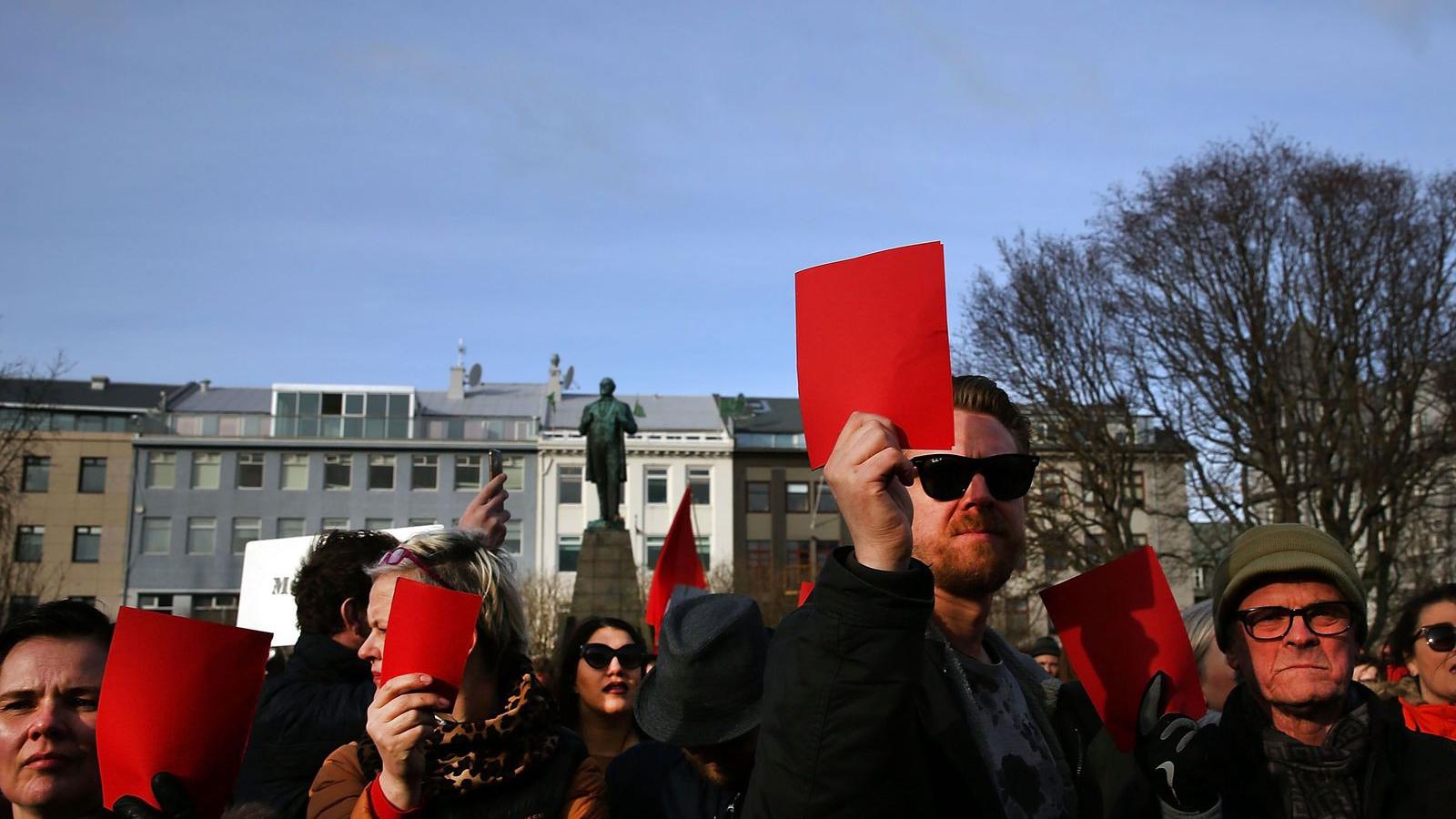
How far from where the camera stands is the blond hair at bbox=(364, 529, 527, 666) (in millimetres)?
3000

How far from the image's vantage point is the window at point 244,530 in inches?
2048

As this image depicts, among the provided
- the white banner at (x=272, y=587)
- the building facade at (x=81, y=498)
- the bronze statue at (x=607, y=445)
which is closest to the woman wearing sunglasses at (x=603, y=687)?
the white banner at (x=272, y=587)

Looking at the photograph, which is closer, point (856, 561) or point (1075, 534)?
point (856, 561)

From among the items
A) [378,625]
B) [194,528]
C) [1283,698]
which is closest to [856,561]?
[1283,698]

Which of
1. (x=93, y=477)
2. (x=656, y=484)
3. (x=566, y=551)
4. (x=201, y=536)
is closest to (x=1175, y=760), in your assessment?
(x=566, y=551)

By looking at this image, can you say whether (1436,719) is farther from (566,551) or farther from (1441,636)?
(566,551)

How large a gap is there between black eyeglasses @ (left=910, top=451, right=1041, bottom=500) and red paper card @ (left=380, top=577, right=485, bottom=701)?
0.92m

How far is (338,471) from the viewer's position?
53500 mm

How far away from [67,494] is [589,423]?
38.8 meters

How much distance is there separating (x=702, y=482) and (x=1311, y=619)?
52.3 meters

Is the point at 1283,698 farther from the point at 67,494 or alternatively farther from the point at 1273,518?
the point at 67,494

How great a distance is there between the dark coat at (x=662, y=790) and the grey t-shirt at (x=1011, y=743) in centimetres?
95

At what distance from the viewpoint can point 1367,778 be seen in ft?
8.52

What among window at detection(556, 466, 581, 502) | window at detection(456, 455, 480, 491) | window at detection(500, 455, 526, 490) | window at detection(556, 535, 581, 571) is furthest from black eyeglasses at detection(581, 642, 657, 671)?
window at detection(456, 455, 480, 491)
